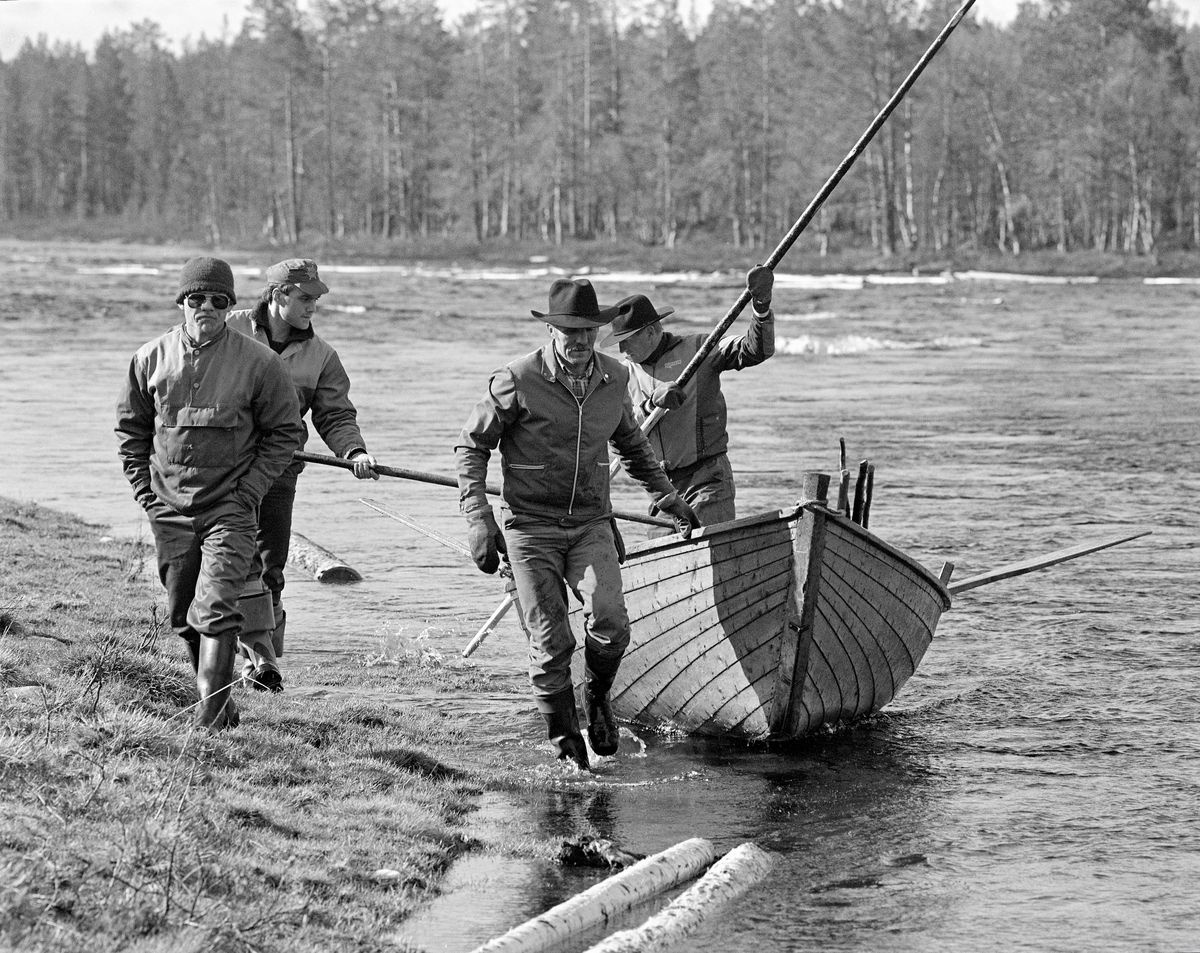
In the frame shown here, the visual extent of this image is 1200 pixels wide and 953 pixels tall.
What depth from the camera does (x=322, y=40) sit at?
95.2m

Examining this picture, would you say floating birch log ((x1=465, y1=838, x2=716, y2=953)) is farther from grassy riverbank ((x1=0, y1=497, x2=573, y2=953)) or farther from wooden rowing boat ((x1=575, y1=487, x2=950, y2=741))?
wooden rowing boat ((x1=575, y1=487, x2=950, y2=741))

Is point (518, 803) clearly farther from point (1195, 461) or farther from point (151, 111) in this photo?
point (151, 111)

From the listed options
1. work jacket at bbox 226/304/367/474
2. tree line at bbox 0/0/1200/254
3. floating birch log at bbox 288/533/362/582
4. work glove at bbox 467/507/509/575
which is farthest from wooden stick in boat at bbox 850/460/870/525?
tree line at bbox 0/0/1200/254

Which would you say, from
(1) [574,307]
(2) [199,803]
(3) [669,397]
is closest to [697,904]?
(2) [199,803]

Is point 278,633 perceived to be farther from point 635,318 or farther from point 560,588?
point 635,318

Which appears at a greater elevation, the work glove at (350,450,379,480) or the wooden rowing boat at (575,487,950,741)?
the work glove at (350,450,379,480)

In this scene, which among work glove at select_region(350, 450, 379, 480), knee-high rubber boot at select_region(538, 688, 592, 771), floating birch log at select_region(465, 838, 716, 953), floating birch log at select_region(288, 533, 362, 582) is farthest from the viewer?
floating birch log at select_region(288, 533, 362, 582)

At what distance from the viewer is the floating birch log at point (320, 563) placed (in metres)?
12.0

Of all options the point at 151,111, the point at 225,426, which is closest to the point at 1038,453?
the point at 225,426

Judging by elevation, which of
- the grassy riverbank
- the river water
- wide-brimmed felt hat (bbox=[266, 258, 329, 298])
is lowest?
the river water

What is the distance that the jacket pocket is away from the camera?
22.7ft

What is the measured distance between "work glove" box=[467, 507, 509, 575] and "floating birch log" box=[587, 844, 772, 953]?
155cm

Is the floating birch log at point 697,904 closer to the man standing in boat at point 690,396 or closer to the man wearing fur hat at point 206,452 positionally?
the man wearing fur hat at point 206,452

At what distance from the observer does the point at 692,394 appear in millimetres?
8984
